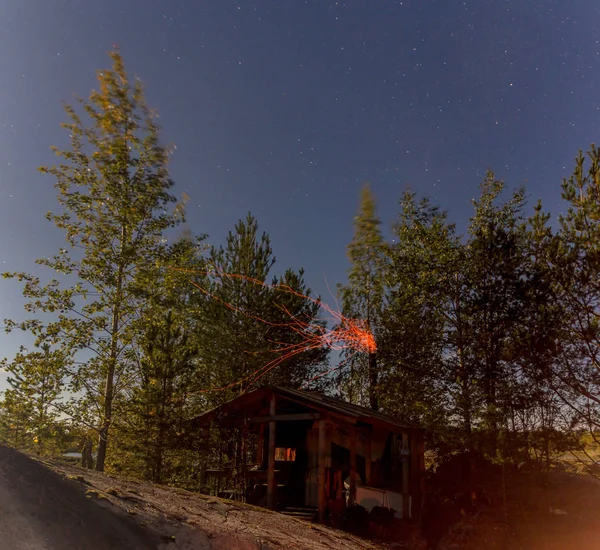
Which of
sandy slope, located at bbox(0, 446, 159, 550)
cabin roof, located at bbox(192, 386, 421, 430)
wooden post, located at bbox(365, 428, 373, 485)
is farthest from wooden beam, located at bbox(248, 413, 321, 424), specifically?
sandy slope, located at bbox(0, 446, 159, 550)

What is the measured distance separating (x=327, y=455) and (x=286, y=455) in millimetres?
3203

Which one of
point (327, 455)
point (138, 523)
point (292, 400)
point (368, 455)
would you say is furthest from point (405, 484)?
point (138, 523)

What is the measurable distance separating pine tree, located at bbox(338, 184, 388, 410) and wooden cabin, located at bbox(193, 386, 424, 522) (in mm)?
7133

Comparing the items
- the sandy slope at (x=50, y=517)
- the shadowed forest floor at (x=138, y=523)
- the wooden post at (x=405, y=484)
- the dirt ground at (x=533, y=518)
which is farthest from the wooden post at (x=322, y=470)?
the sandy slope at (x=50, y=517)

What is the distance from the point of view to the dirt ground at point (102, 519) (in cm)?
475

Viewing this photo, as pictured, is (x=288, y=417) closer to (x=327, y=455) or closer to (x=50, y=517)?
(x=327, y=455)

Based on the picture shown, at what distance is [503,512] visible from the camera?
1828cm

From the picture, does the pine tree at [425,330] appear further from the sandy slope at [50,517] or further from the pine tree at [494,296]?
the sandy slope at [50,517]

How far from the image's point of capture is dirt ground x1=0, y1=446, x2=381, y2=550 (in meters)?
4.75

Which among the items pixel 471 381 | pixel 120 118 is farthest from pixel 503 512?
pixel 120 118

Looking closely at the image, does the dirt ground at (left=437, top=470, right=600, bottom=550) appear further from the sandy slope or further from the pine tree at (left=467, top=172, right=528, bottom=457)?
the sandy slope

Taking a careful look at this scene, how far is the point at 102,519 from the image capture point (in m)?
5.60

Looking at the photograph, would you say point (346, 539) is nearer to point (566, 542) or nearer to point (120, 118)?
point (566, 542)

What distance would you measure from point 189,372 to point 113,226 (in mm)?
8651
